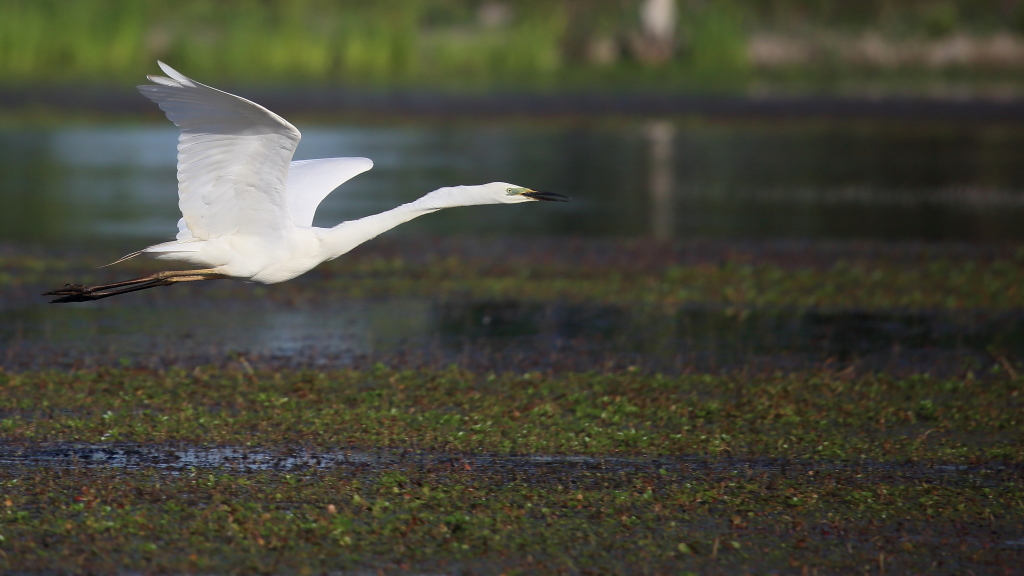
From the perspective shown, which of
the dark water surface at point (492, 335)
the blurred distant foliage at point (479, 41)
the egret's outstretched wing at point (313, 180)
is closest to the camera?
the egret's outstretched wing at point (313, 180)

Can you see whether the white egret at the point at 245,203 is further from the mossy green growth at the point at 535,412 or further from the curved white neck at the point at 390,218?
the mossy green growth at the point at 535,412

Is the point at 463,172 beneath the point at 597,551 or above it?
above

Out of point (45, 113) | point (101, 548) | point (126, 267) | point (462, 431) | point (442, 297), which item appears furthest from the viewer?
point (45, 113)

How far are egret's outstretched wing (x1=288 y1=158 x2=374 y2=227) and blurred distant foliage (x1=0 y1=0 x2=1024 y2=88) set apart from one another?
24.9 m

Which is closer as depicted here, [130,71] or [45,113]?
[45,113]

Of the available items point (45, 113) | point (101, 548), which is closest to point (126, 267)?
point (101, 548)

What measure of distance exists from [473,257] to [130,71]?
22.8 metres

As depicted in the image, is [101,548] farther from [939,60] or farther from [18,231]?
[939,60]

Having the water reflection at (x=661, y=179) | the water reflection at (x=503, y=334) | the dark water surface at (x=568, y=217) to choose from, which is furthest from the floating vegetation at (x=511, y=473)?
the water reflection at (x=661, y=179)

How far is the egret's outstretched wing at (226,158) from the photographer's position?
7.29 meters

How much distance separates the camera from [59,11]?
118 feet

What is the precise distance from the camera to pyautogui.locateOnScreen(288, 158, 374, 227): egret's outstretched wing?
352 inches

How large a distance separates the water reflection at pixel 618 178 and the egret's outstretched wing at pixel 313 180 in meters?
6.85

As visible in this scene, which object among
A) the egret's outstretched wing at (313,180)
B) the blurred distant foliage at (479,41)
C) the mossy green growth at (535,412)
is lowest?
the mossy green growth at (535,412)
